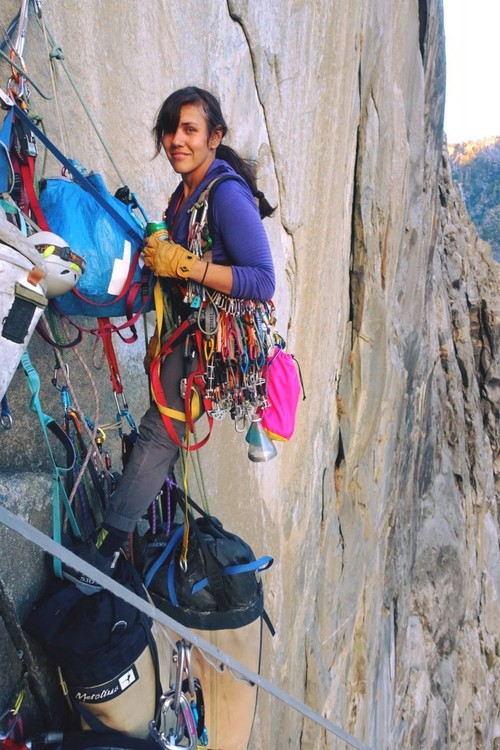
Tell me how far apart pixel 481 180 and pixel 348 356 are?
55.3 m

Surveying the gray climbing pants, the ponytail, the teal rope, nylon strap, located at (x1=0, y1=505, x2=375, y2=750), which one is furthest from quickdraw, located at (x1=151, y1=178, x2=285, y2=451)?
nylon strap, located at (x1=0, y1=505, x2=375, y2=750)

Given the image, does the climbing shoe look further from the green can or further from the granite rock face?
the green can

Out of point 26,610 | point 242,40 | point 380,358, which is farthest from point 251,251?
point 380,358

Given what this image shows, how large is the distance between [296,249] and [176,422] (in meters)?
3.38

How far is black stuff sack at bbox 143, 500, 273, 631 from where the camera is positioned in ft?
7.57

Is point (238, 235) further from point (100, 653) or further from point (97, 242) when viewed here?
point (100, 653)

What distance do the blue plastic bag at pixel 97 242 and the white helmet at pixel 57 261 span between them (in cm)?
9

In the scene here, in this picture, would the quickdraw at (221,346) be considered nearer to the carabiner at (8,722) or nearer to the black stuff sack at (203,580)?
the black stuff sack at (203,580)

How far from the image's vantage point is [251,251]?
1880mm

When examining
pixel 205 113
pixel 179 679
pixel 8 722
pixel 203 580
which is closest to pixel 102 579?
pixel 8 722

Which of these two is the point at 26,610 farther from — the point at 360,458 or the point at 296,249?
the point at 360,458

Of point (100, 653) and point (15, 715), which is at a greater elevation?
point (100, 653)

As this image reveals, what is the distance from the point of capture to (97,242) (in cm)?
173

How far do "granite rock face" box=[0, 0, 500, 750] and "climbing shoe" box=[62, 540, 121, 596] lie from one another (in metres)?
0.11
